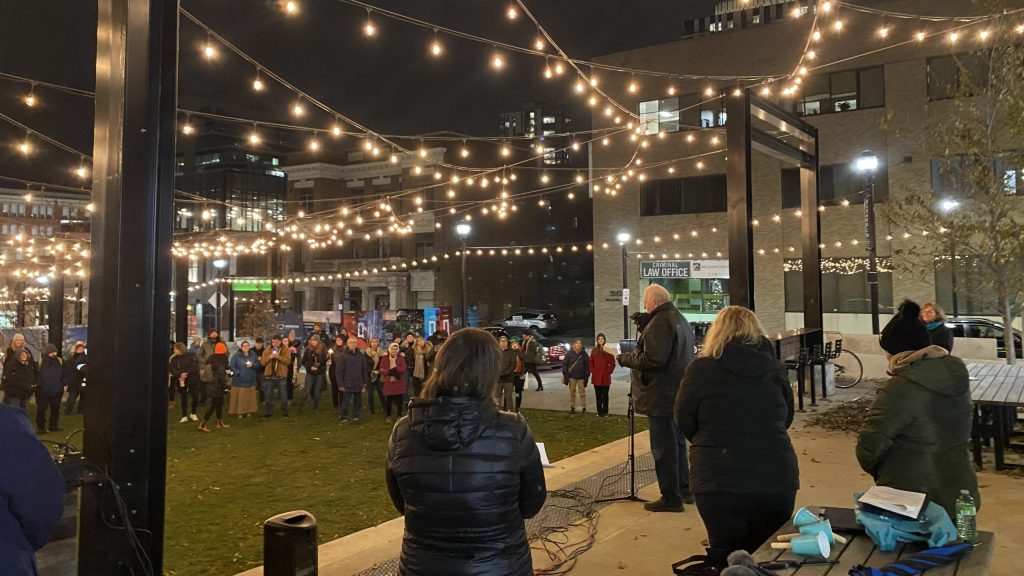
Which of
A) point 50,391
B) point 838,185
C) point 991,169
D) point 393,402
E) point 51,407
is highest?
point 838,185

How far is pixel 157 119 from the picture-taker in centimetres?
314

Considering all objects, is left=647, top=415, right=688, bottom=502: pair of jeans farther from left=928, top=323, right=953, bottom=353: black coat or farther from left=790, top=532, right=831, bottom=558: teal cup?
left=928, top=323, right=953, bottom=353: black coat

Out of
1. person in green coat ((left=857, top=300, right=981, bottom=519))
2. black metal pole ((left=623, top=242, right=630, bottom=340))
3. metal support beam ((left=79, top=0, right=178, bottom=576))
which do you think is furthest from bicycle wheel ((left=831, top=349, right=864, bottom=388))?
metal support beam ((left=79, top=0, right=178, bottom=576))

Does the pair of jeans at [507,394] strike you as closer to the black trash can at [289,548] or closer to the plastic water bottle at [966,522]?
the black trash can at [289,548]

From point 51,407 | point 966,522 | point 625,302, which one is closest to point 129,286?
point 966,522

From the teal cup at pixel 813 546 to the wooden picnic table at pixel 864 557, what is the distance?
0.13ft

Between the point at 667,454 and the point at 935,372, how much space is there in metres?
2.64

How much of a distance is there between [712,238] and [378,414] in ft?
53.0

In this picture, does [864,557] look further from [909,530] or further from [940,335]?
[940,335]

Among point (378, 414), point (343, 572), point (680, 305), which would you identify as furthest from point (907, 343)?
point (680, 305)

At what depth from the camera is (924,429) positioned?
349 centimetres

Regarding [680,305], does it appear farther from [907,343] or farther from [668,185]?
[907,343]

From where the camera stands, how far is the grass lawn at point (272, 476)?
20.1 feet

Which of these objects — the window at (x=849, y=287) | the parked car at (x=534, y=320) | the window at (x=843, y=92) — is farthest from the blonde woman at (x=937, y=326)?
the parked car at (x=534, y=320)
